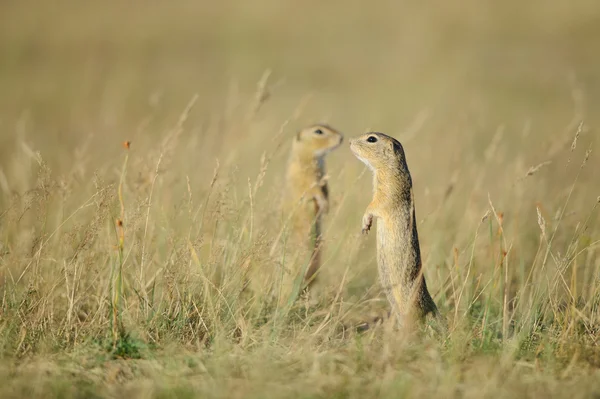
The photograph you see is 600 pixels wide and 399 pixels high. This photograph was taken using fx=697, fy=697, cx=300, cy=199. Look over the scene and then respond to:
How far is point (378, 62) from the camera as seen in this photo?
15.9m

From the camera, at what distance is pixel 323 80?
1492 centimetres

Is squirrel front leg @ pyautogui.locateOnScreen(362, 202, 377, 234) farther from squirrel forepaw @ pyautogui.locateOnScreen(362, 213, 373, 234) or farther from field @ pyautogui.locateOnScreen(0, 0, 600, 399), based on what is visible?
field @ pyautogui.locateOnScreen(0, 0, 600, 399)

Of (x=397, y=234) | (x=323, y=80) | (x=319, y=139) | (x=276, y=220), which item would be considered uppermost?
(x=323, y=80)

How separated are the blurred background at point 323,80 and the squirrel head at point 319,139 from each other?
37 cm

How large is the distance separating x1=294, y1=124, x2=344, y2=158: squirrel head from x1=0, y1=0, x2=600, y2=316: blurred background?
1.21ft

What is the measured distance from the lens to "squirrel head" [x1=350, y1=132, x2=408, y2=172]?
14.2 ft

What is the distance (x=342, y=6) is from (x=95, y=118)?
36.0 ft

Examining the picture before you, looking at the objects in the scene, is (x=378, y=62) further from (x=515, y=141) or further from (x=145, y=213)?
(x=145, y=213)

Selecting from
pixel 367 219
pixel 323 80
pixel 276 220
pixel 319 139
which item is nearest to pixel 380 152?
pixel 367 219

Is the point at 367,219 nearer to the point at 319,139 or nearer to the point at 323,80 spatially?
the point at 319,139

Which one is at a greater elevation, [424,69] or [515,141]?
[424,69]

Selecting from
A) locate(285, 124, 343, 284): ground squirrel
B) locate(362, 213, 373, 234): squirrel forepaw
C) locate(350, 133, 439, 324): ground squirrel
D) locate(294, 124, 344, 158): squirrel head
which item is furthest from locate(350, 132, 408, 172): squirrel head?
locate(294, 124, 344, 158): squirrel head

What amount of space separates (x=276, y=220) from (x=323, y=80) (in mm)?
10211

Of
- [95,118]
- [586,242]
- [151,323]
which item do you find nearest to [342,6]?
[95,118]
